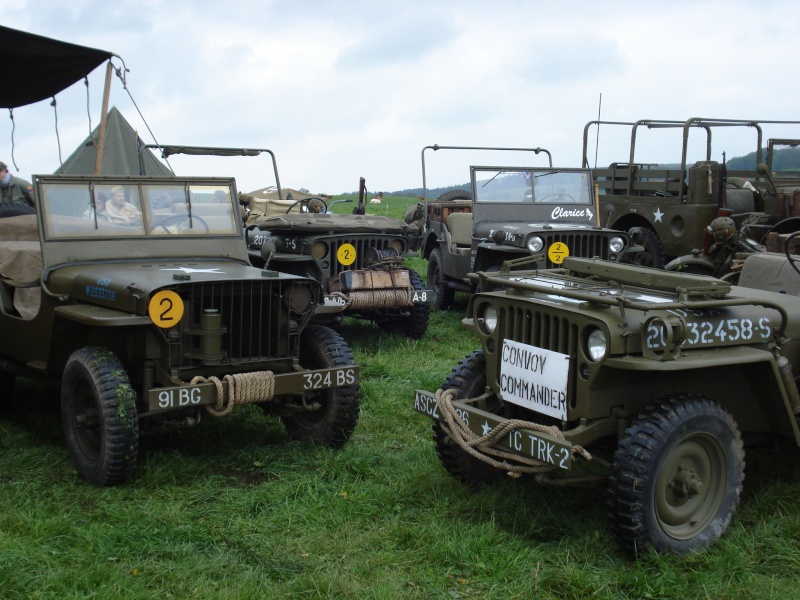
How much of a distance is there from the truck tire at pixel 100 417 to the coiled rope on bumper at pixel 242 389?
1.20ft

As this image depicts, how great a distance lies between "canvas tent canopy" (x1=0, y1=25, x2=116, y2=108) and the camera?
6871 mm

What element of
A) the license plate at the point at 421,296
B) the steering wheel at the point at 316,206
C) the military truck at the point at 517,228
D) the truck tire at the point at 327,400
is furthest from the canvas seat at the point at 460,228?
the truck tire at the point at 327,400

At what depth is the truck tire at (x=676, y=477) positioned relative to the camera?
11.6 feet

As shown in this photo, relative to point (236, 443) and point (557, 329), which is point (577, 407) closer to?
point (557, 329)

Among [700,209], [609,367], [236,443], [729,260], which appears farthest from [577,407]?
[700,209]

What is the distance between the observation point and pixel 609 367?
370cm

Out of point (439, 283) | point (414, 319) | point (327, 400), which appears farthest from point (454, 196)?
point (327, 400)

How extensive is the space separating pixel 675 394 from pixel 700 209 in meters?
7.69

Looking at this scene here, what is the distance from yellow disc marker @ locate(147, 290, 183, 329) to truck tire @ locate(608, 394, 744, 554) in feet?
7.46

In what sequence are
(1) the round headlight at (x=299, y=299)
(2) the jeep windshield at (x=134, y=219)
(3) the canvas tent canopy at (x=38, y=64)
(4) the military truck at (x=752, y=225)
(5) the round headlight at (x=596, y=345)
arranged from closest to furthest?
(5) the round headlight at (x=596, y=345) → (1) the round headlight at (x=299, y=299) → (2) the jeep windshield at (x=134, y=219) → (3) the canvas tent canopy at (x=38, y=64) → (4) the military truck at (x=752, y=225)

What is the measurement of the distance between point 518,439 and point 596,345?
1.64 feet

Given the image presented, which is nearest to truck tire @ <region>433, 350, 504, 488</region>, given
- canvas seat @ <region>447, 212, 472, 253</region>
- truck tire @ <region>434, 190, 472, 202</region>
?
canvas seat @ <region>447, 212, 472, 253</region>

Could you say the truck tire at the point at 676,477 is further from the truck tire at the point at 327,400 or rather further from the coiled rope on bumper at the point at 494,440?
the truck tire at the point at 327,400

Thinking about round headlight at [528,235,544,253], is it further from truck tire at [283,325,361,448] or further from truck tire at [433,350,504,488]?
truck tire at [433,350,504,488]
